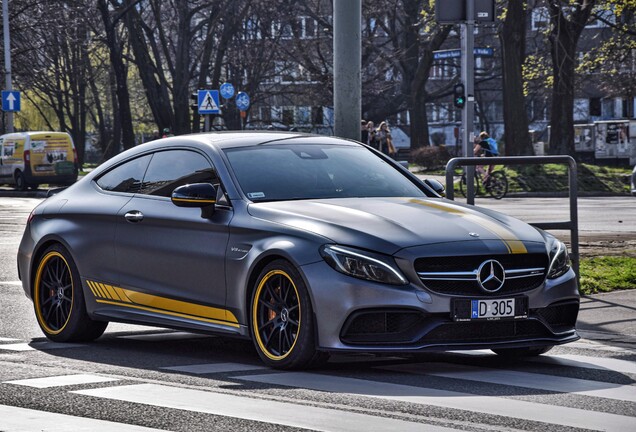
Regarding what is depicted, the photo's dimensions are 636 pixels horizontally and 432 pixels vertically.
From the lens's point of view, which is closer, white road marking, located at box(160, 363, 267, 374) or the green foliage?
white road marking, located at box(160, 363, 267, 374)

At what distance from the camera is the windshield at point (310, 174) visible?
344 inches

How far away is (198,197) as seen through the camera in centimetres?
861

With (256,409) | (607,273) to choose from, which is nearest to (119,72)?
(607,273)

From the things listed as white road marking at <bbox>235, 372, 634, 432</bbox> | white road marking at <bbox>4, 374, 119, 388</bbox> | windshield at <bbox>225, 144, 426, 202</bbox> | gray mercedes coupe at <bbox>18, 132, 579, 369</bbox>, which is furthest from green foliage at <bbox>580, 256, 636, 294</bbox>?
white road marking at <bbox>4, 374, 119, 388</bbox>

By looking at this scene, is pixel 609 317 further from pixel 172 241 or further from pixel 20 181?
pixel 20 181

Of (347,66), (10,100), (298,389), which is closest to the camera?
(298,389)

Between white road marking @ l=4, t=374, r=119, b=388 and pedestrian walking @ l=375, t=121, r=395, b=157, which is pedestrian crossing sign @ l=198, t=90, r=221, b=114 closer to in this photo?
pedestrian walking @ l=375, t=121, r=395, b=157

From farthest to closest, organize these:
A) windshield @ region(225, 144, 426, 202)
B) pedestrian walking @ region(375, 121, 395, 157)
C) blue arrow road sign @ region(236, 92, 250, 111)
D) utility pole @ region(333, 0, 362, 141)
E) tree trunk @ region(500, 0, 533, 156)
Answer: blue arrow road sign @ region(236, 92, 250, 111) → pedestrian walking @ region(375, 121, 395, 157) → tree trunk @ region(500, 0, 533, 156) → utility pole @ region(333, 0, 362, 141) → windshield @ region(225, 144, 426, 202)

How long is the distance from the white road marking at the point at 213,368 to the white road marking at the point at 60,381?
0.52 meters

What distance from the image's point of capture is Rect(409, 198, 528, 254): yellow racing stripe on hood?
8000 mm

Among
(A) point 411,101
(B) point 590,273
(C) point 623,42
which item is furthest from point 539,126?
(B) point 590,273

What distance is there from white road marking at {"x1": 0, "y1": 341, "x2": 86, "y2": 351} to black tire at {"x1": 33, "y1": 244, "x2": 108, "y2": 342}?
12 centimetres

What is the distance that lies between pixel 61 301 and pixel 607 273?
5.79 m

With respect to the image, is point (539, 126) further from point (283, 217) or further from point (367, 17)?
point (283, 217)
